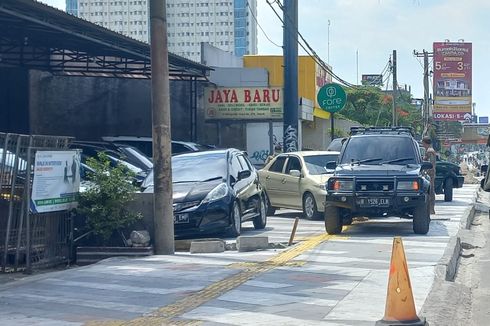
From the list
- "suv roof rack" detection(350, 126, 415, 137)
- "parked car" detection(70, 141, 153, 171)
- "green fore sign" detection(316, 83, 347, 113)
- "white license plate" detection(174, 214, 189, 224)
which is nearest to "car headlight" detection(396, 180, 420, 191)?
"suv roof rack" detection(350, 126, 415, 137)

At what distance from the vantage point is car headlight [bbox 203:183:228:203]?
49.2 ft

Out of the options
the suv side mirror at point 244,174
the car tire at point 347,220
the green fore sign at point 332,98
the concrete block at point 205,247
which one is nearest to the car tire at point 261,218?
the suv side mirror at point 244,174

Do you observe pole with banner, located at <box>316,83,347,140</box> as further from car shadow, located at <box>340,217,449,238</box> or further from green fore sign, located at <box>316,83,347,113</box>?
car shadow, located at <box>340,217,449,238</box>

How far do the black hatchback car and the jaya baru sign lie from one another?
1667 centimetres

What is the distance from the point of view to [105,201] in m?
13.0

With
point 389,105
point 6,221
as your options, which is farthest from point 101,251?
point 389,105

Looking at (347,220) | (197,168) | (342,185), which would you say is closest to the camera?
(342,185)

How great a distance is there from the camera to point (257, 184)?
17594 millimetres

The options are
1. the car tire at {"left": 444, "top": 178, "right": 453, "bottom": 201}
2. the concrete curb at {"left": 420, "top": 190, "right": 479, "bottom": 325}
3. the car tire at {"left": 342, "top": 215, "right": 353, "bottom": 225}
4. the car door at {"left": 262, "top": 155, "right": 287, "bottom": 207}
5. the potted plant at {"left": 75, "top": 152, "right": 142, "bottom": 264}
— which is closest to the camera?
the concrete curb at {"left": 420, "top": 190, "right": 479, "bottom": 325}

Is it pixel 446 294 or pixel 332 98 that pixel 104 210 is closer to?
pixel 446 294

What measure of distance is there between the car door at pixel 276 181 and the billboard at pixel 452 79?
55.4 meters

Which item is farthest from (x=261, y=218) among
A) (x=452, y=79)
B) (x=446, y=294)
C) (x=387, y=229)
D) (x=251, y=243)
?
(x=452, y=79)

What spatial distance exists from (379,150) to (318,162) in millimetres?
3775

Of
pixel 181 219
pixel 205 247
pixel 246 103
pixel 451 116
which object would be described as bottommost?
pixel 205 247
